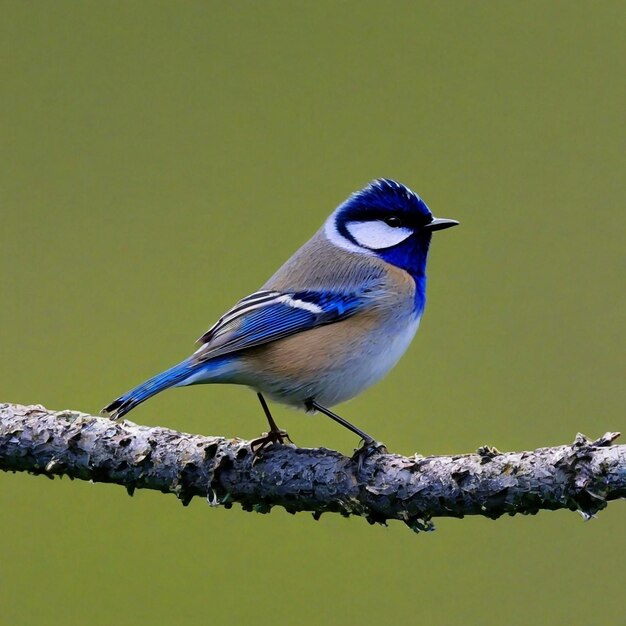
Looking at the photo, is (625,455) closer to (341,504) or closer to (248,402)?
(341,504)

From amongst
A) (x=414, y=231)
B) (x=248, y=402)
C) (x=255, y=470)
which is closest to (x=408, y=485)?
(x=255, y=470)

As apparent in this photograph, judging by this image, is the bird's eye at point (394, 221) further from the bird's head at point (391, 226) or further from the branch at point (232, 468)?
the branch at point (232, 468)

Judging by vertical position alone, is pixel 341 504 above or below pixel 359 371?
below

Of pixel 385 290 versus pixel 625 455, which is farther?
pixel 385 290

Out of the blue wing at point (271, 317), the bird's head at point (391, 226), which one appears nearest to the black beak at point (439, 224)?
the bird's head at point (391, 226)

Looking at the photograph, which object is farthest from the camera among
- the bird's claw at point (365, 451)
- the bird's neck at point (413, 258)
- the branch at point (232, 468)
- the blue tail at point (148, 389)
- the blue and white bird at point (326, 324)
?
the bird's neck at point (413, 258)

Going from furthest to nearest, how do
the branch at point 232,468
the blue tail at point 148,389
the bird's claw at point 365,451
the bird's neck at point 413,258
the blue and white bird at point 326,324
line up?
the bird's neck at point 413,258
the blue and white bird at point 326,324
the blue tail at point 148,389
the bird's claw at point 365,451
the branch at point 232,468

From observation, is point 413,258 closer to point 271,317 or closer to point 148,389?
point 271,317
